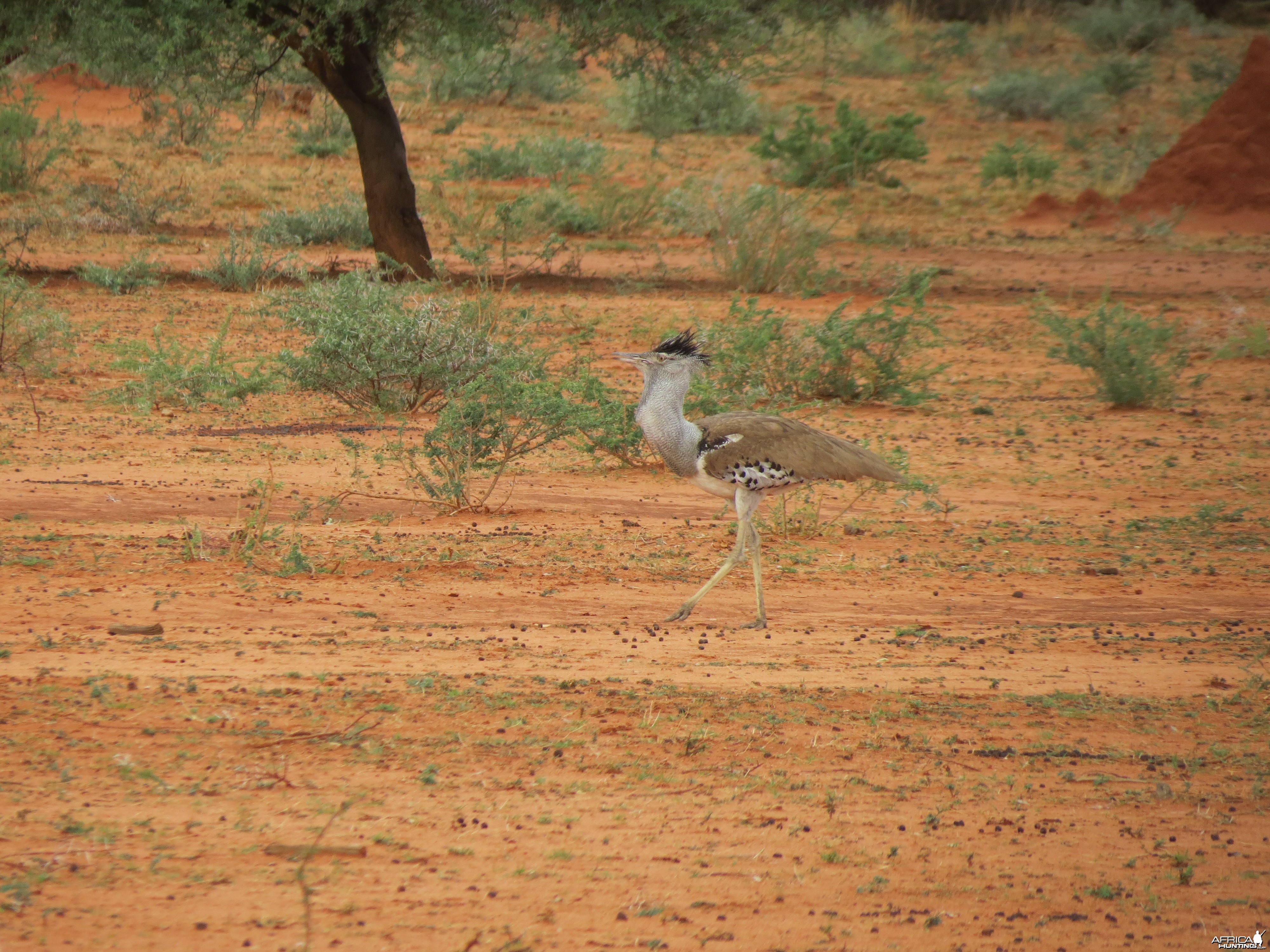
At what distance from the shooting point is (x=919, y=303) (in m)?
10.8

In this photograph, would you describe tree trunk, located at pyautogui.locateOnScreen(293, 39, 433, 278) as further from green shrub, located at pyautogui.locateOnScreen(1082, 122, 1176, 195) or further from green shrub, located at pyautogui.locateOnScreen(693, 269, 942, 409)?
green shrub, located at pyautogui.locateOnScreen(1082, 122, 1176, 195)

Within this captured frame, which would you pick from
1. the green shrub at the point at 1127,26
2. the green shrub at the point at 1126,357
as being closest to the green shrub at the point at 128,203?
the green shrub at the point at 1126,357

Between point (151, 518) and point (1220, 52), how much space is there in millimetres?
35739

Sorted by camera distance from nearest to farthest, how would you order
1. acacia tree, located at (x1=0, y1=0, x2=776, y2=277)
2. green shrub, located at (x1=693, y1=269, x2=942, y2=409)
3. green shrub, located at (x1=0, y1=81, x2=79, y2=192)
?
green shrub, located at (x1=693, y1=269, x2=942, y2=409)
acacia tree, located at (x1=0, y1=0, x2=776, y2=277)
green shrub, located at (x1=0, y1=81, x2=79, y2=192)

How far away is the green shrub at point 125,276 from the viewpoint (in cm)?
1470

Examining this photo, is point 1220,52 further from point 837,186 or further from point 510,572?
point 510,572

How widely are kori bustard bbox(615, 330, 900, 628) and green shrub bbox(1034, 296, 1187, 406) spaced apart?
5.97 m

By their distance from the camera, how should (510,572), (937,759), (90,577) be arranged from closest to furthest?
(937,759), (90,577), (510,572)

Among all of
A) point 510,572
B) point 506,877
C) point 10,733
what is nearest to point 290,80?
point 510,572

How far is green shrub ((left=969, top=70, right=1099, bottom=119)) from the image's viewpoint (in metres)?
30.1

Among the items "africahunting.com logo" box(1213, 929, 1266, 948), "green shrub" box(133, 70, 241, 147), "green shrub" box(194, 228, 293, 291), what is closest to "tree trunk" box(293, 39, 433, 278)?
"green shrub" box(133, 70, 241, 147)

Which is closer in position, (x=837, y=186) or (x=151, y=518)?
(x=151, y=518)

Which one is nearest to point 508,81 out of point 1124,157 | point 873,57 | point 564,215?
point 564,215

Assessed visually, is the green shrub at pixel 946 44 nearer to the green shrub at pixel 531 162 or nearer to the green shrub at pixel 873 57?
the green shrub at pixel 873 57
